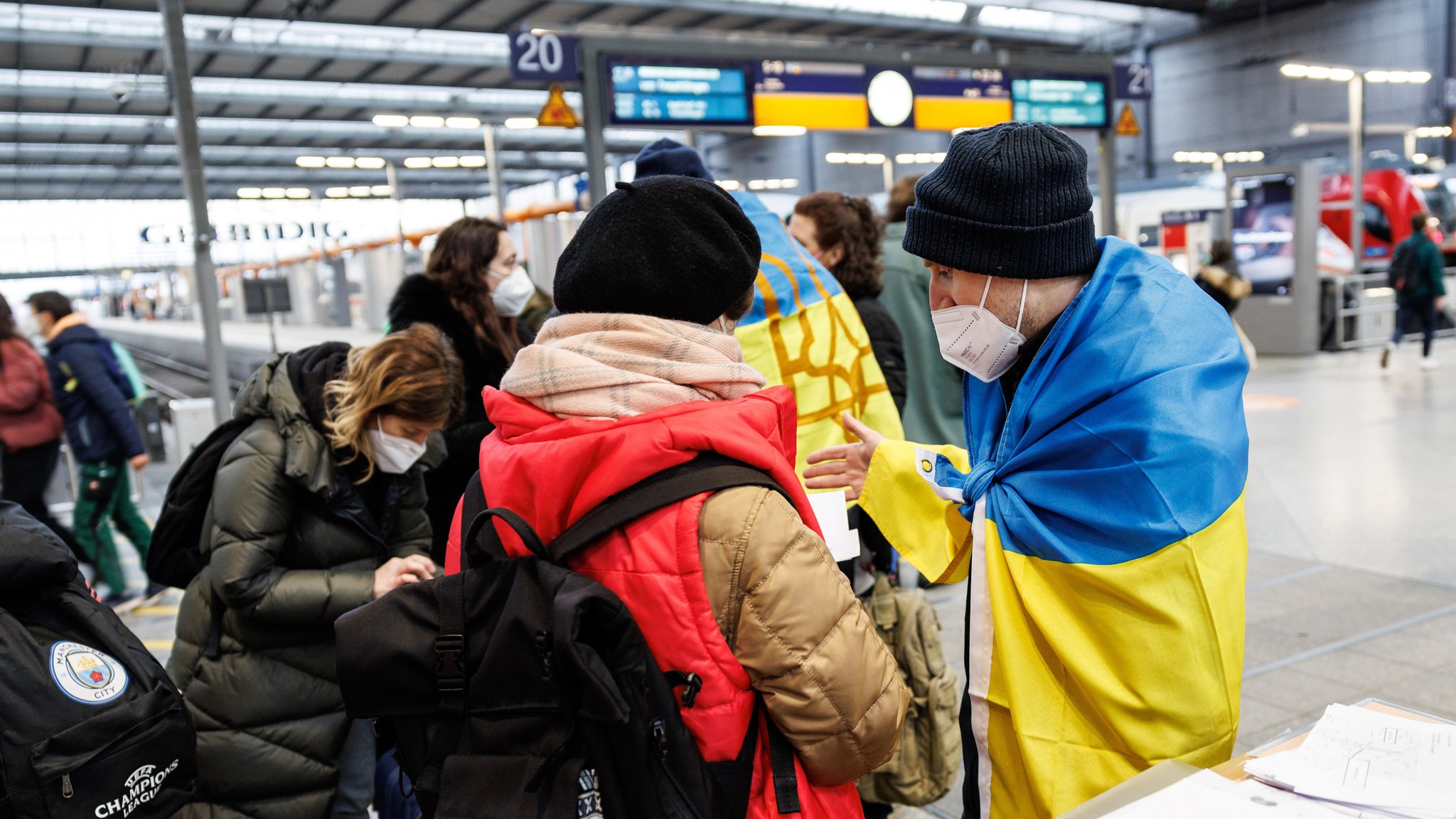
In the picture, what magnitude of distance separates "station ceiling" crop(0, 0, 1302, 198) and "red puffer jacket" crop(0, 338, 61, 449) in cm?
492

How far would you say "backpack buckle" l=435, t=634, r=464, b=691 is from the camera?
1215 millimetres

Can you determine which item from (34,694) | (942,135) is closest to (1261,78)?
(942,135)

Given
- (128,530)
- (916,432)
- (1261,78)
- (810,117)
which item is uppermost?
(1261,78)

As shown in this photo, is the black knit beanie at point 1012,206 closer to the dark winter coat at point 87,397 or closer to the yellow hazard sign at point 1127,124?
the dark winter coat at point 87,397

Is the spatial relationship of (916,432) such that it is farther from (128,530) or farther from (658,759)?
(128,530)

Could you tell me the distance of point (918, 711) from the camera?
2.53 meters

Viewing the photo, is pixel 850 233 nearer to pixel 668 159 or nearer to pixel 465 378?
pixel 668 159

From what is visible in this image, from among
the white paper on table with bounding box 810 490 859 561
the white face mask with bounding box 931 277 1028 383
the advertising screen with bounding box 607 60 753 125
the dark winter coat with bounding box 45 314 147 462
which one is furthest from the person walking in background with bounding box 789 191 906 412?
the advertising screen with bounding box 607 60 753 125

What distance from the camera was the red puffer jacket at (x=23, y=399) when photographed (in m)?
4.81

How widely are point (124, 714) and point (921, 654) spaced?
1.71m

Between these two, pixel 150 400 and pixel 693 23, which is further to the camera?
pixel 693 23

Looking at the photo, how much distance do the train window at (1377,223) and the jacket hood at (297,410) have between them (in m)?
19.9

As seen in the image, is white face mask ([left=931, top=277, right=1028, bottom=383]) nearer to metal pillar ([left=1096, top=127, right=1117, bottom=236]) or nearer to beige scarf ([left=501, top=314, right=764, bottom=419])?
beige scarf ([left=501, top=314, right=764, bottom=419])

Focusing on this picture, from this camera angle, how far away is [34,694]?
4.87ft
